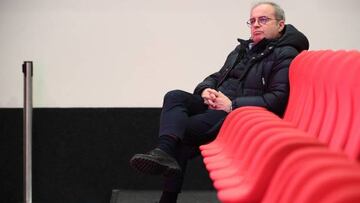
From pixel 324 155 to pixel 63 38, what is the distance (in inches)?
68.0

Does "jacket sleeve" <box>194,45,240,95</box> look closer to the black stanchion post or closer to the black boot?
the black boot

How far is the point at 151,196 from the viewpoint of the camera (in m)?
2.22

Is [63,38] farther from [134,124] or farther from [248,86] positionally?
[248,86]

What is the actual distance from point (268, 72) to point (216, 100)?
0.18m

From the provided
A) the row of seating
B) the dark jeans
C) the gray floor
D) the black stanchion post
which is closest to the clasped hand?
the dark jeans

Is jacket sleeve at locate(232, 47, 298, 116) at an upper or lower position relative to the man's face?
lower

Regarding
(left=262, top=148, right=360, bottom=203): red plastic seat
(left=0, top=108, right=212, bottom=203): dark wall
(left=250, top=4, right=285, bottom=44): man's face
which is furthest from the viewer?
(left=0, top=108, right=212, bottom=203): dark wall

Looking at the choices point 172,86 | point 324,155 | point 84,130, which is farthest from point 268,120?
point 84,130

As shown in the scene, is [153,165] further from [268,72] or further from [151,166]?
[268,72]

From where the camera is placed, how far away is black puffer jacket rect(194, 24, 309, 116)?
5.23ft

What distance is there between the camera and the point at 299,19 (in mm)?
2270

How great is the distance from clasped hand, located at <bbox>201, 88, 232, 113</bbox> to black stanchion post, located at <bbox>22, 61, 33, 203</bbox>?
0.79 metres

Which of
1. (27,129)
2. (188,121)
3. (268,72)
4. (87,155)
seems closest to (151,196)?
(87,155)

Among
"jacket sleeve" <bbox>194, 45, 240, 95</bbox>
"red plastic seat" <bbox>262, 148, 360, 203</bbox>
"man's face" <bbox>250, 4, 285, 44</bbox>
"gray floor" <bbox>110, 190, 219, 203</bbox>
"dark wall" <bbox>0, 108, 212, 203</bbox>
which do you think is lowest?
"gray floor" <bbox>110, 190, 219, 203</bbox>
